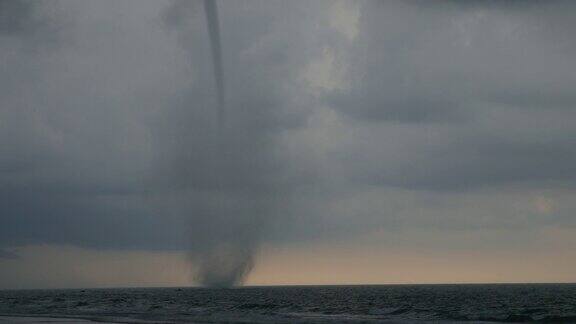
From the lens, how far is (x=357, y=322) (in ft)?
208

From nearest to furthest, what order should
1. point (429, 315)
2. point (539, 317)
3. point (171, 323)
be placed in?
point (171, 323)
point (539, 317)
point (429, 315)

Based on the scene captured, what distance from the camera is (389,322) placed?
64.6m

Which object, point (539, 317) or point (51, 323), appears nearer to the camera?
point (51, 323)

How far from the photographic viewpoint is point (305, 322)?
63.1 meters

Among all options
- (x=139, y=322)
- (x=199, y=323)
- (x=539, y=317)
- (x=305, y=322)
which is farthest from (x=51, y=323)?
(x=539, y=317)

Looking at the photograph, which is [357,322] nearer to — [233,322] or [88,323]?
[233,322]

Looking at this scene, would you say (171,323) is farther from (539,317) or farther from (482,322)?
(539,317)

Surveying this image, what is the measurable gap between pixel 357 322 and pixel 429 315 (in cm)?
1746

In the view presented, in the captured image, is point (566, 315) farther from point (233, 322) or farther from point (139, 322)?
point (139, 322)

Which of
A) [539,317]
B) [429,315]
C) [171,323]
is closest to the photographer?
[171,323]

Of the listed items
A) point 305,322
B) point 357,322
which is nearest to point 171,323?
point 305,322

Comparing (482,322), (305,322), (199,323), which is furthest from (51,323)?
(482,322)

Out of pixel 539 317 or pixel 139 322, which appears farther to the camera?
pixel 539 317

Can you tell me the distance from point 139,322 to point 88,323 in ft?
14.0
